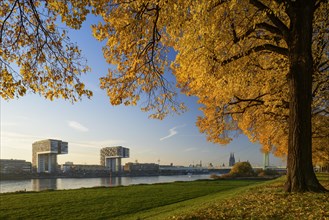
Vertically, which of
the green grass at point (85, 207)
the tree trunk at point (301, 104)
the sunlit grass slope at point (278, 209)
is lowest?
the green grass at point (85, 207)

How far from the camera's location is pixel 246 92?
826 inches

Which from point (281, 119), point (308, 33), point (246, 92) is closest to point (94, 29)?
point (308, 33)

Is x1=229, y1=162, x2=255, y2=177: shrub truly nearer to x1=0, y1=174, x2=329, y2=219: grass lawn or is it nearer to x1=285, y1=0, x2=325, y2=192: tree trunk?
x1=0, y1=174, x2=329, y2=219: grass lawn

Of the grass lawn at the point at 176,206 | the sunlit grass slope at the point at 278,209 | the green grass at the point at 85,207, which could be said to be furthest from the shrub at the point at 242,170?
the sunlit grass slope at the point at 278,209

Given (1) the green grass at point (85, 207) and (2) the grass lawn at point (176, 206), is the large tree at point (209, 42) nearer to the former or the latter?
(2) the grass lawn at point (176, 206)

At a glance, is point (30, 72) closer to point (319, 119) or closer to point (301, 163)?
point (301, 163)

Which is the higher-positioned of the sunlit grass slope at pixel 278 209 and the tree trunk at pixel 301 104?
the tree trunk at pixel 301 104

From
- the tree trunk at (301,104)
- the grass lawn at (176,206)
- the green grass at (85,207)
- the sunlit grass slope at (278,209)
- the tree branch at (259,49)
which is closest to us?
the sunlit grass slope at (278,209)

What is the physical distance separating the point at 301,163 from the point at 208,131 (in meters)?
12.1

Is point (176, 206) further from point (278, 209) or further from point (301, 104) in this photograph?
point (301, 104)

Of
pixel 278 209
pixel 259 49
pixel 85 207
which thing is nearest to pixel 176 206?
pixel 85 207

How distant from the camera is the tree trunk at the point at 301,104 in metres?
11.9

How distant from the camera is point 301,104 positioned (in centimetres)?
1196

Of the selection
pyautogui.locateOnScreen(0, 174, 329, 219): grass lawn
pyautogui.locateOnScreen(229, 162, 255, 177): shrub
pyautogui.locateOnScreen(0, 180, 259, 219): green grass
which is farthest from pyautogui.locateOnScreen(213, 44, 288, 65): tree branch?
pyautogui.locateOnScreen(229, 162, 255, 177): shrub
